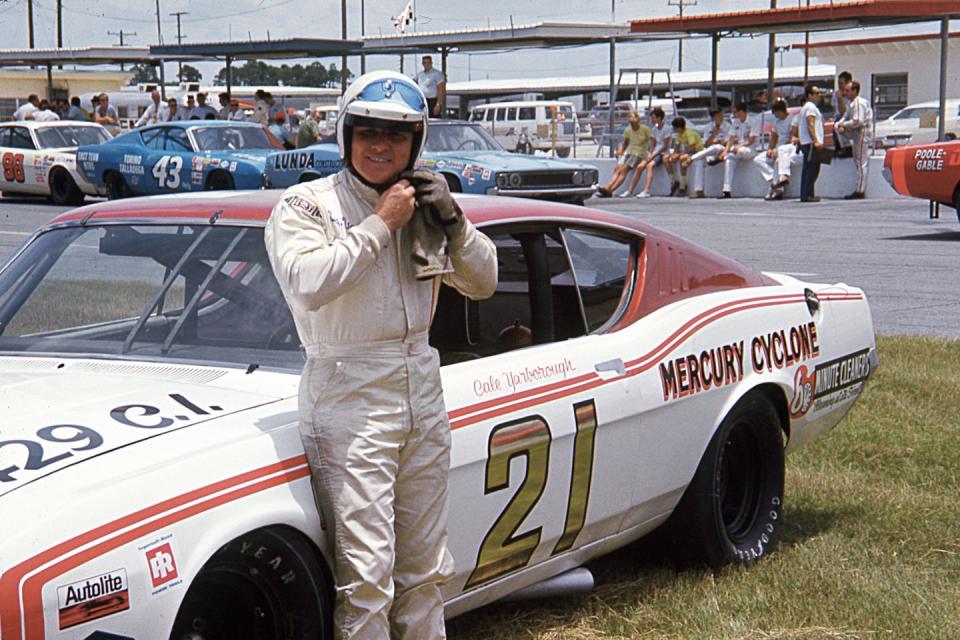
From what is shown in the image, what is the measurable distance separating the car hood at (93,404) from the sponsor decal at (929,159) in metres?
13.8

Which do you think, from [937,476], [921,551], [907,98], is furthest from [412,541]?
[907,98]

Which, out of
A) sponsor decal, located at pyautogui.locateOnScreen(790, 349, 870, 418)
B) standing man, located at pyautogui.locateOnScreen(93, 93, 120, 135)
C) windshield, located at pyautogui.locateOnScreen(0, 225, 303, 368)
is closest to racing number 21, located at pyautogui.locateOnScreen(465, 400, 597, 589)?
windshield, located at pyautogui.locateOnScreen(0, 225, 303, 368)

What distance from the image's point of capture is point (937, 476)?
19.8 feet

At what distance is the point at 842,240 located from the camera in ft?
53.2

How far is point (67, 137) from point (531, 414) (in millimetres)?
21698

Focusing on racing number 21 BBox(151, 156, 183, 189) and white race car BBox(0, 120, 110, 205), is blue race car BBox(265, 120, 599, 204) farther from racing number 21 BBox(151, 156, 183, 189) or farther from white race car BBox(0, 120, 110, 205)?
white race car BBox(0, 120, 110, 205)

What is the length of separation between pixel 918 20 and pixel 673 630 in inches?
933

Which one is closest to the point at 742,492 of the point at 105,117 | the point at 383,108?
the point at 383,108

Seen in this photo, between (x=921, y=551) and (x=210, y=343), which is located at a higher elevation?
(x=210, y=343)

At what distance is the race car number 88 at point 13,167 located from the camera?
78.0ft

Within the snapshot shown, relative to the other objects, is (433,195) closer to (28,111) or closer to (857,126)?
(857,126)

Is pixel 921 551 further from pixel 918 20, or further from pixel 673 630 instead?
pixel 918 20

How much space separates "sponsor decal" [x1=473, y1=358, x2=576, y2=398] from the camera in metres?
3.73

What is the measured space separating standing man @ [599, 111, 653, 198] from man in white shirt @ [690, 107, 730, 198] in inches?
39.9
